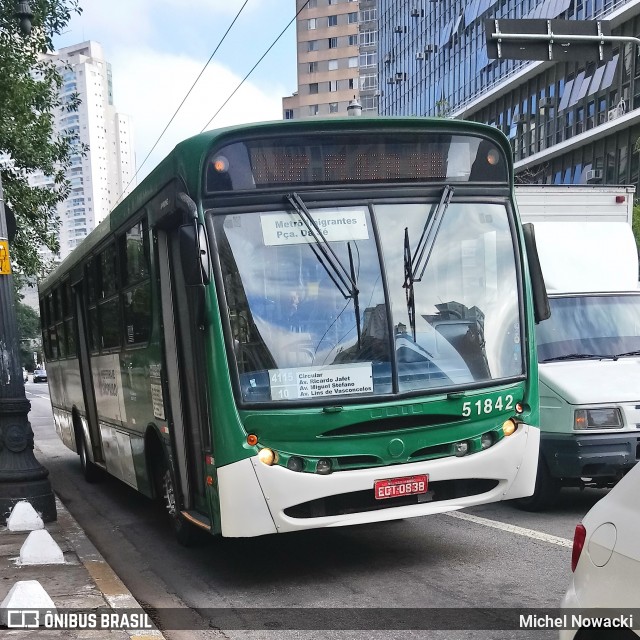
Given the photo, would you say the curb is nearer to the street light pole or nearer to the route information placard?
the street light pole

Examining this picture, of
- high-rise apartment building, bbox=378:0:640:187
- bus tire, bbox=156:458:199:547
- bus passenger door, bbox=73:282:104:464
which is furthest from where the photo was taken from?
high-rise apartment building, bbox=378:0:640:187

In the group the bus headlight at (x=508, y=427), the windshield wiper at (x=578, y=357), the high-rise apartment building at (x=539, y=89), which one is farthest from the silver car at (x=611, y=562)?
the high-rise apartment building at (x=539, y=89)

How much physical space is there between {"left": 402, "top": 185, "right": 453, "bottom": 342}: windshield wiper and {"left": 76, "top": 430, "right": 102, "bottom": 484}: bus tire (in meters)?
7.70

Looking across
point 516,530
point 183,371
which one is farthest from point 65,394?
point 516,530

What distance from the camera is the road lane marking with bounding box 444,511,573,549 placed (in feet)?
24.4

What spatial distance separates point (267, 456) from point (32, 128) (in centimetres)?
1225

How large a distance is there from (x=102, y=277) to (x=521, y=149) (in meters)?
44.8

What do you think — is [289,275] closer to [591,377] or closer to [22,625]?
[22,625]

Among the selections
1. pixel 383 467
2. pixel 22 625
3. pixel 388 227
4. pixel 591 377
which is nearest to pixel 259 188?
pixel 388 227

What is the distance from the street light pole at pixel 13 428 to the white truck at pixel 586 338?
4582 millimetres

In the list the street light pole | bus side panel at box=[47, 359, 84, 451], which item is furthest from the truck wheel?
bus side panel at box=[47, 359, 84, 451]

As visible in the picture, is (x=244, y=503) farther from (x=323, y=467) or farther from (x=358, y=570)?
(x=358, y=570)

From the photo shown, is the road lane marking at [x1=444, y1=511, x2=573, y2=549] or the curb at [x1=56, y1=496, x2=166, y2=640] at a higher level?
the curb at [x1=56, y1=496, x2=166, y2=640]

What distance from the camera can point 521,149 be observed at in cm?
5219
